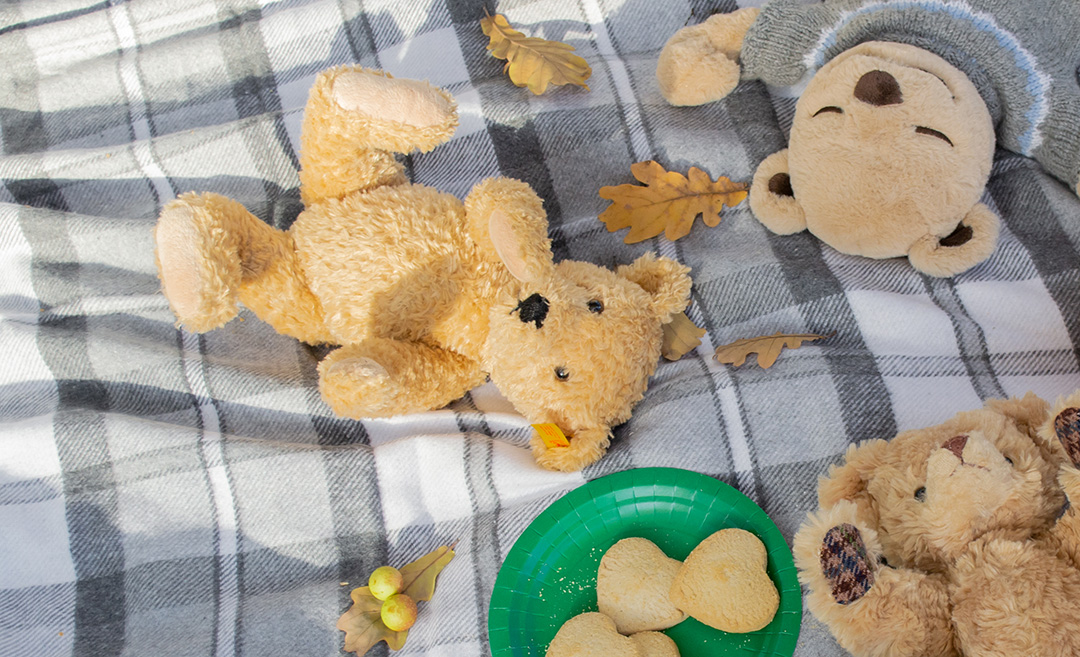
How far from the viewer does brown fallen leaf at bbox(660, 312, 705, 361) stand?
96 cm

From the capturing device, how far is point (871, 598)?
604mm

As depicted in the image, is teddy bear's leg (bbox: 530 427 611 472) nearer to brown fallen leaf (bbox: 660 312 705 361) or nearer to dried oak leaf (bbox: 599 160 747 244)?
brown fallen leaf (bbox: 660 312 705 361)

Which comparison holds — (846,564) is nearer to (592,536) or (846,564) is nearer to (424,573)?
(592,536)

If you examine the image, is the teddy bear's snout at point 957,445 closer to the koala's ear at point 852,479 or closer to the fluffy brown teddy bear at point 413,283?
the koala's ear at point 852,479

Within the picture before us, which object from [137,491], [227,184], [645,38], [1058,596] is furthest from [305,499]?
[645,38]

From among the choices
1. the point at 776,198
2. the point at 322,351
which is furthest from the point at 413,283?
the point at 776,198

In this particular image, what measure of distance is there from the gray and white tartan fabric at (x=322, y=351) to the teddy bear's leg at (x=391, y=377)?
77 mm

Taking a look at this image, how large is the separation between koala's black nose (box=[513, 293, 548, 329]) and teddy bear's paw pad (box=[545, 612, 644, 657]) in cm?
34

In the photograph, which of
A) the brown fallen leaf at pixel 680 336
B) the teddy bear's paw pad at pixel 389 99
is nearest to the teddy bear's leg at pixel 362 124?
the teddy bear's paw pad at pixel 389 99

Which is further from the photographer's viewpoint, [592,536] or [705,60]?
[705,60]

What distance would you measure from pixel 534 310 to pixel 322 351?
0.44 metres

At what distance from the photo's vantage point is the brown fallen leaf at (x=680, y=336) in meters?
0.96

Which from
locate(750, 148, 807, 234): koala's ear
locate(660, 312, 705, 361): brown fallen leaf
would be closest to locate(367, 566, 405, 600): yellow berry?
locate(660, 312, 705, 361): brown fallen leaf

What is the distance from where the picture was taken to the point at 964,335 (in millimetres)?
938
